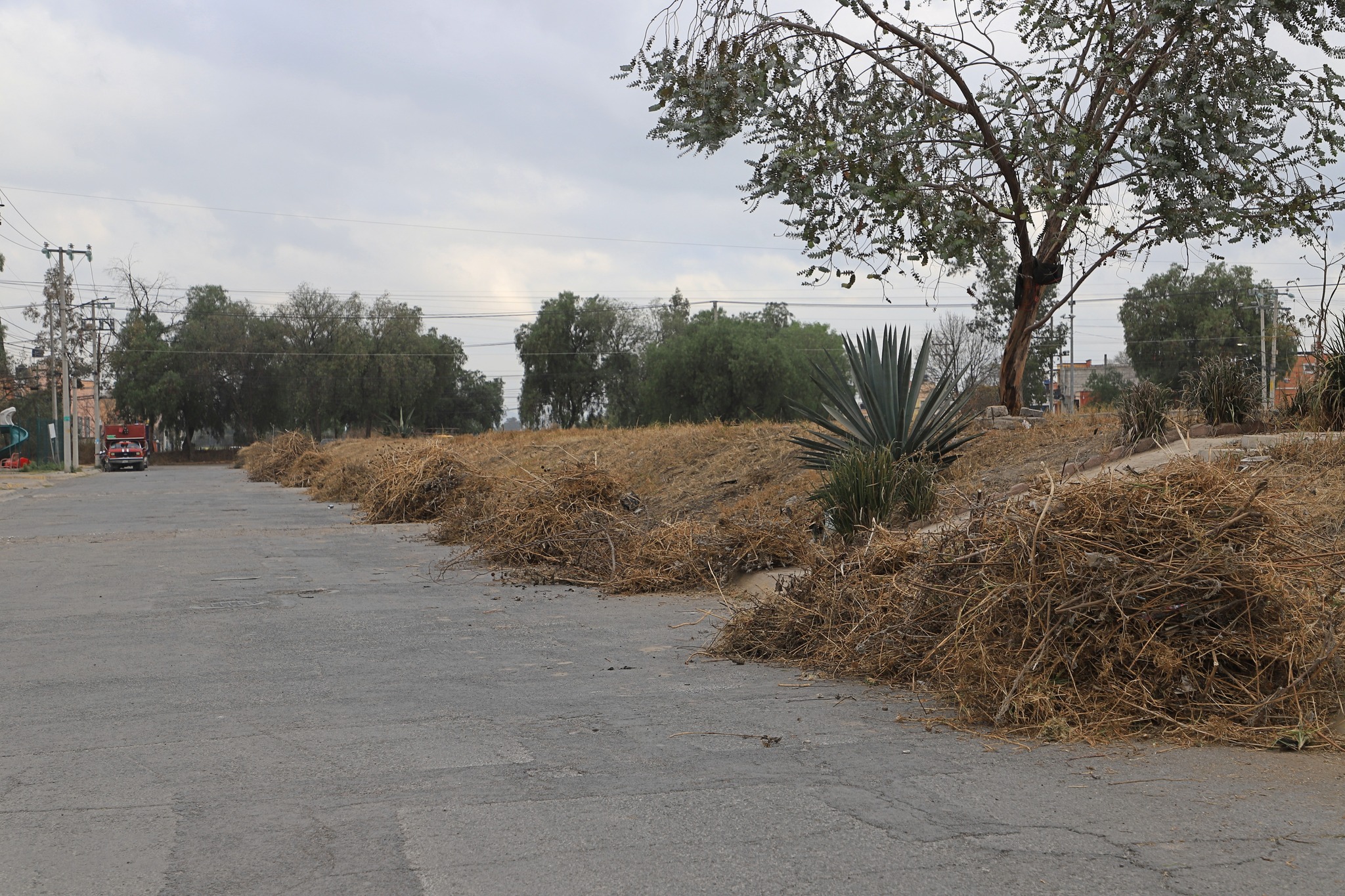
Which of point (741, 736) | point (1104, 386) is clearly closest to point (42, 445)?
point (1104, 386)

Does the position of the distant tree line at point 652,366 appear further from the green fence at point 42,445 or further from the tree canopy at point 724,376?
the green fence at point 42,445

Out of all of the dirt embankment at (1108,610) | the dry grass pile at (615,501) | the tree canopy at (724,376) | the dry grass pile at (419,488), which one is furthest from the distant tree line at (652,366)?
the dirt embankment at (1108,610)

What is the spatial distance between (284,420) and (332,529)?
60090 mm

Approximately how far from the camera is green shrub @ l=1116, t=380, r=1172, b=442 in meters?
12.6

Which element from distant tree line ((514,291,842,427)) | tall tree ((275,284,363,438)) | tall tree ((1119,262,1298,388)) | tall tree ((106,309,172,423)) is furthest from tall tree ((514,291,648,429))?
tall tree ((1119,262,1298,388))

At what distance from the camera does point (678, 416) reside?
6272 centimetres

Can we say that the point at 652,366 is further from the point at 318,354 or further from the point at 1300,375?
the point at 1300,375

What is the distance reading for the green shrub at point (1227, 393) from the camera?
1280 centimetres

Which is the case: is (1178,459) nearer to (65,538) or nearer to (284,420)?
(65,538)

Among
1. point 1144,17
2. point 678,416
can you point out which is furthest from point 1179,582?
point 678,416

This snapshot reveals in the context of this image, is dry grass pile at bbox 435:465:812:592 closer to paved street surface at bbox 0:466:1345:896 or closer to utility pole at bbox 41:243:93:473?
paved street surface at bbox 0:466:1345:896

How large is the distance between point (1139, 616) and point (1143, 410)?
789 cm

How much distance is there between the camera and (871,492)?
443 inches

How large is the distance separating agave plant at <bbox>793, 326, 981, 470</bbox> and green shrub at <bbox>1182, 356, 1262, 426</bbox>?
2.65 metres
